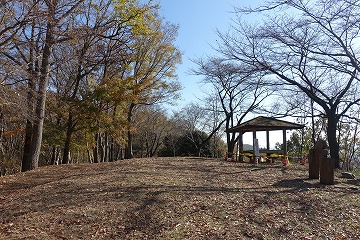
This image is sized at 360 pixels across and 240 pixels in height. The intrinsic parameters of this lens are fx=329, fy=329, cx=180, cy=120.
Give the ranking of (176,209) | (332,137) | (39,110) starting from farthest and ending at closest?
1. (332,137)
2. (39,110)
3. (176,209)

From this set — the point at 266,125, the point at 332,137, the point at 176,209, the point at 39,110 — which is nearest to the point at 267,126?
the point at 266,125

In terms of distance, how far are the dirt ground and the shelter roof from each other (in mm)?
6993

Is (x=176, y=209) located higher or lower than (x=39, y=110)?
lower

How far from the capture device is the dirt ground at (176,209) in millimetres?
5223

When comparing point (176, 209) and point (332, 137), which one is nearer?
point (176, 209)

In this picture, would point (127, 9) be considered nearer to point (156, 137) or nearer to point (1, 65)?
point (1, 65)

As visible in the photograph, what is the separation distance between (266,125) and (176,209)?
1108 cm

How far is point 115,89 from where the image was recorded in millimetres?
17859

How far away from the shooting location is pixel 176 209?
6.28 m

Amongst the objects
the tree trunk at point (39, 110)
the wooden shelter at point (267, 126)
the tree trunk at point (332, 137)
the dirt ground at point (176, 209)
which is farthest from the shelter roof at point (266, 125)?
the tree trunk at point (39, 110)

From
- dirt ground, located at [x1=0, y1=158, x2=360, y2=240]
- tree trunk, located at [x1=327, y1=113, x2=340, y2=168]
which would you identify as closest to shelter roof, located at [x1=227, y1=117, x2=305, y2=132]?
tree trunk, located at [x1=327, y1=113, x2=340, y2=168]

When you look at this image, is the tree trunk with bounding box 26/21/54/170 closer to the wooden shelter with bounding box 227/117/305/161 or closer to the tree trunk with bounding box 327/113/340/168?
the wooden shelter with bounding box 227/117/305/161

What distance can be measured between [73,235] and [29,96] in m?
8.28

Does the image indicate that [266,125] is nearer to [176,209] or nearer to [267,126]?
[267,126]
